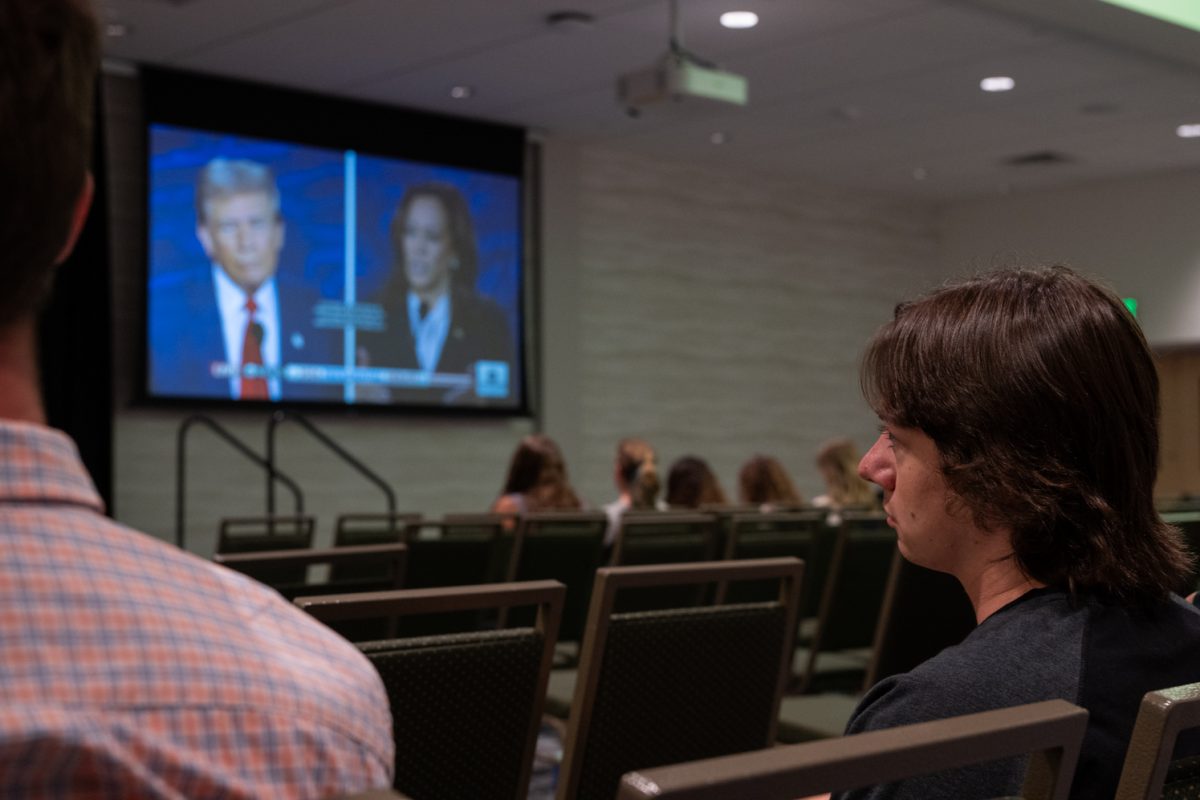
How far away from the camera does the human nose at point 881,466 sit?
4.90 ft

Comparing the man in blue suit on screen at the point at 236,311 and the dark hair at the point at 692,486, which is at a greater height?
the man in blue suit on screen at the point at 236,311

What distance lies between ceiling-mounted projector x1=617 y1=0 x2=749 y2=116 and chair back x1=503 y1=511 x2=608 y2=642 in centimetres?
359

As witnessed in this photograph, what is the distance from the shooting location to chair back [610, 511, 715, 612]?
11.2ft

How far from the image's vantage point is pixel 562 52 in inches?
328

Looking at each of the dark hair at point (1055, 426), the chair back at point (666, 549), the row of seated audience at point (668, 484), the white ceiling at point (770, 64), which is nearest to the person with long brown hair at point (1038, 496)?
the dark hair at point (1055, 426)

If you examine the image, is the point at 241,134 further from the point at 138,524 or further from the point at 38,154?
the point at 38,154

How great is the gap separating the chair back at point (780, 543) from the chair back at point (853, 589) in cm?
13

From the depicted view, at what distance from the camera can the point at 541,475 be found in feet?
19.1

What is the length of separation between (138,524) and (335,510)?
139cm

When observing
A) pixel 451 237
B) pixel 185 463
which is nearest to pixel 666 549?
pixel 185 463

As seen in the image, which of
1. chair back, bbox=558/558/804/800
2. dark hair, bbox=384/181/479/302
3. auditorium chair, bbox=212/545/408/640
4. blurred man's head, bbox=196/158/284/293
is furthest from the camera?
dark hair, bbox=384/181/479/302

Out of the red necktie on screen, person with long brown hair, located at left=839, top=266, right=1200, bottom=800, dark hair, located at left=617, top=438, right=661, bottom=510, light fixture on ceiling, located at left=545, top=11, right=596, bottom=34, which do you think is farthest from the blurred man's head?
person with long brown hair, located at left=839, top=266, right=1200, bottom=800

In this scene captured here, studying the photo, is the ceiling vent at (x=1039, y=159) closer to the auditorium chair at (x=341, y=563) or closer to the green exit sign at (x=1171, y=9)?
the green exit sign at (x=1171, y=9)

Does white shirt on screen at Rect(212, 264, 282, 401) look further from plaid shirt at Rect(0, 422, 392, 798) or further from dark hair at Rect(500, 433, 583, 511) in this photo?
plaid shirt at Rect(0, 422, 392, 798)
